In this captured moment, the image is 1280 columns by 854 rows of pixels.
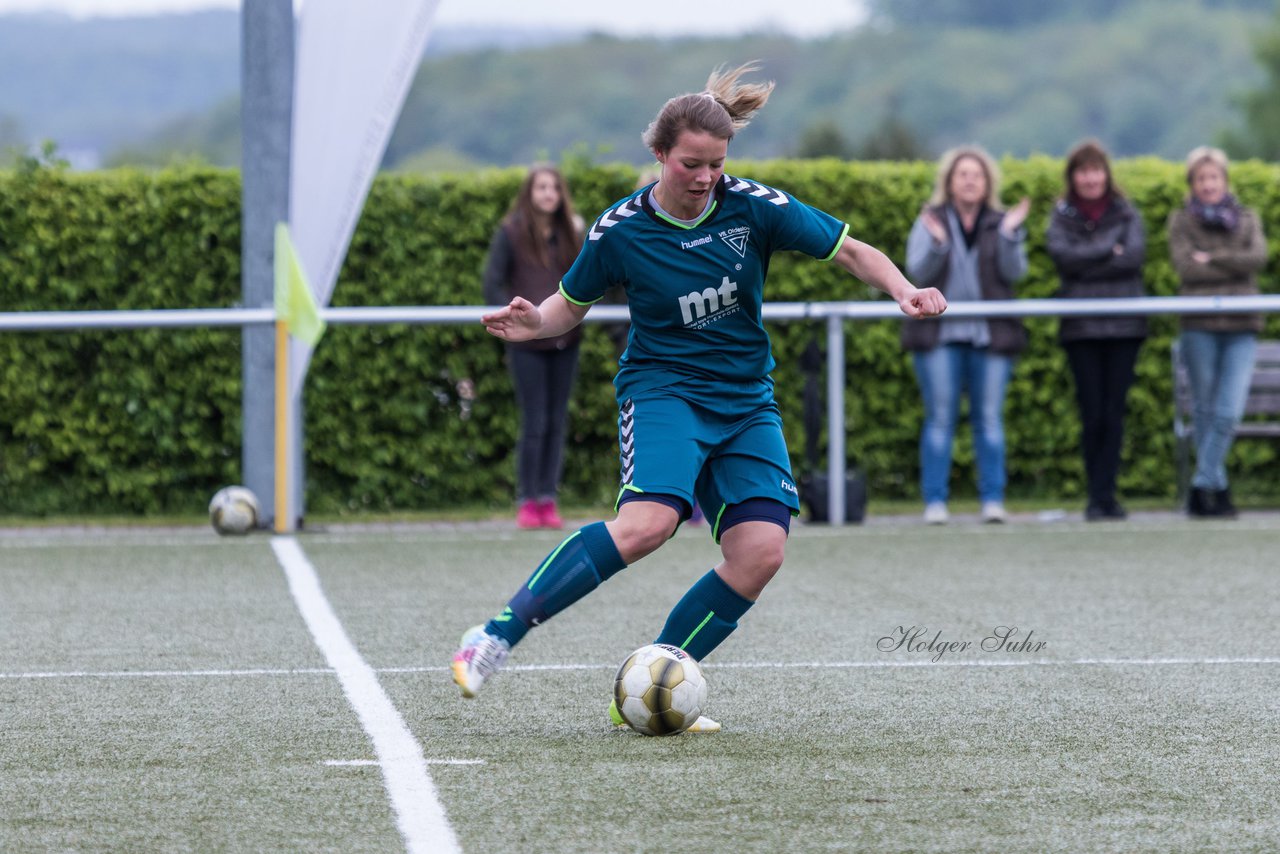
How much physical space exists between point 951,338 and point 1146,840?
7470mm

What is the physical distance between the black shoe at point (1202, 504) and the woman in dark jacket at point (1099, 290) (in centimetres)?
48

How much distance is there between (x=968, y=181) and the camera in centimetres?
1112

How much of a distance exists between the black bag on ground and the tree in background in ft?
232

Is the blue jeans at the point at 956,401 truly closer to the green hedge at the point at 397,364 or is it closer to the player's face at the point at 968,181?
the player's face at the point at 968,181

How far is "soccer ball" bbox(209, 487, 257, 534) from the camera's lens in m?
11.0

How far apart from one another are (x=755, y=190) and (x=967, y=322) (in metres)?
6.01

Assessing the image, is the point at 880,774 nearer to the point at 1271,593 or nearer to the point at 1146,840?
the point at 1146,840

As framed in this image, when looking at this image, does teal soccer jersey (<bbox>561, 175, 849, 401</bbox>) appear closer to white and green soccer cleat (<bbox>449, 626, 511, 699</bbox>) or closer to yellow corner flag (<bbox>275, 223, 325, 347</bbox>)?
white and green soccer cleat (<bbox>449, 626, 511, 699</bbox>)

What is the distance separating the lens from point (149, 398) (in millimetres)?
12422

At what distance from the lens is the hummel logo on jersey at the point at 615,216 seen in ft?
17.7

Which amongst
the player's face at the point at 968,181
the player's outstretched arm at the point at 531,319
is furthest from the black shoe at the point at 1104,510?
the player's outstretched arm at the point at 531,319

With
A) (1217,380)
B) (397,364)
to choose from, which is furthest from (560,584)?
(397,364)

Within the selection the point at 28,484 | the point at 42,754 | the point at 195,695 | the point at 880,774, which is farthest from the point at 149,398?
the point at 880,774

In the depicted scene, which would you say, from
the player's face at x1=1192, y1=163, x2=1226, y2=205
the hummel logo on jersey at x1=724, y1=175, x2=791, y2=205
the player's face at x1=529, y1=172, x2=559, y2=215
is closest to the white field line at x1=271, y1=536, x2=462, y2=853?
the hummel logo on jersey at x1=724, y1=175, x2=791, y2=205
